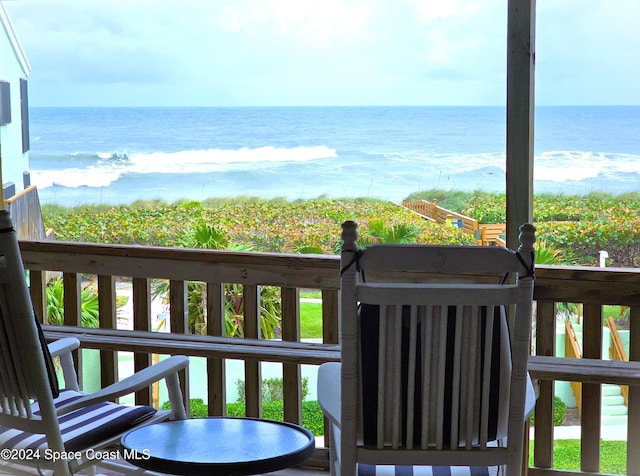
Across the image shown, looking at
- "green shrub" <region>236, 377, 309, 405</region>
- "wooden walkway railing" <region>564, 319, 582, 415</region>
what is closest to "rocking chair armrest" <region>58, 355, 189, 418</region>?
"wooden walkway railing" <region>564, 319, 582, 415</region>

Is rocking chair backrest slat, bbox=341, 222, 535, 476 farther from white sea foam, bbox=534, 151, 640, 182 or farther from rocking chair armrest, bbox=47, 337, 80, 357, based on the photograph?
white sea foam, bbox=534, 151, 640, 182

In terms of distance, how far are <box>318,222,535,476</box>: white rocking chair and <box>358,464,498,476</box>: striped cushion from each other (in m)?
0.06

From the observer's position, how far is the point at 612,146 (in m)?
14.9

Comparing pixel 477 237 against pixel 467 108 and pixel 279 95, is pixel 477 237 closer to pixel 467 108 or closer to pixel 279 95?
pixel 467 108

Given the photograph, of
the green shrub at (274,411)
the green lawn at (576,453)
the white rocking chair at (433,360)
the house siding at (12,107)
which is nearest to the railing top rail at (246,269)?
the white rocking chair at (433,360)

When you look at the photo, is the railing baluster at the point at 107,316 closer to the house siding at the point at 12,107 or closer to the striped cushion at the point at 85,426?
the striped cushion at the point at 85,426

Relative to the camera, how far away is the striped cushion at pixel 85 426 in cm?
182

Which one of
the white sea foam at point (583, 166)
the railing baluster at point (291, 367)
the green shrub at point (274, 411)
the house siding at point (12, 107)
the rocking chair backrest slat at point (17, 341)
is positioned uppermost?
the house siding at point (12, 107)

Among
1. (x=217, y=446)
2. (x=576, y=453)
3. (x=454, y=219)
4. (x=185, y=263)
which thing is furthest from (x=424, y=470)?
(x=454, y=219)

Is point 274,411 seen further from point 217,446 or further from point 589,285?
point 217,446

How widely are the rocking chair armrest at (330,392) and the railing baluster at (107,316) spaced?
1206 mm

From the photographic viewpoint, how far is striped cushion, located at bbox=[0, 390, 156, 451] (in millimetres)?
1822

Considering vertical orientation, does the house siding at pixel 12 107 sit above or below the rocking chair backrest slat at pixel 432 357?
above

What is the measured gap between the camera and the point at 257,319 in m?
2.68
